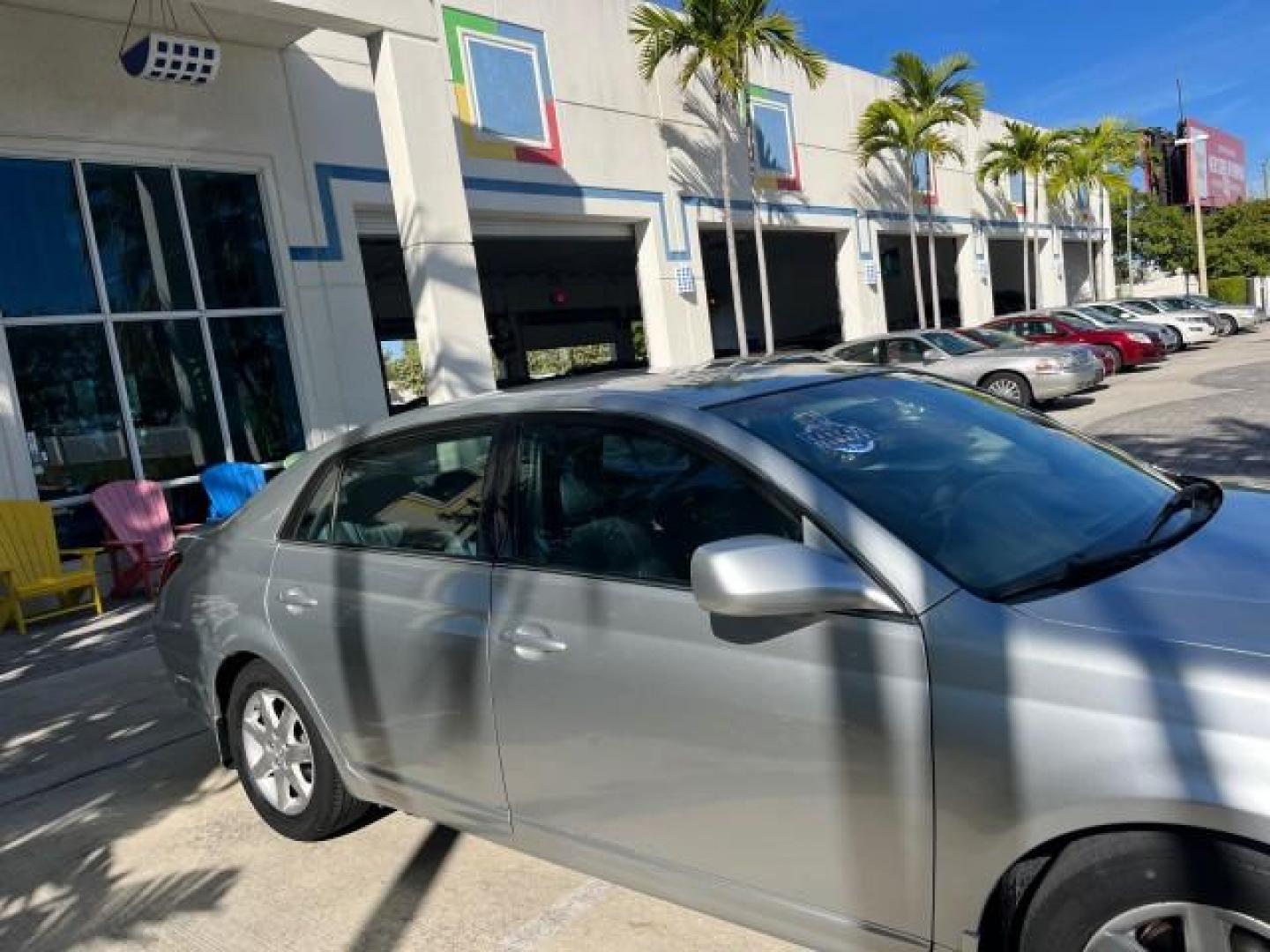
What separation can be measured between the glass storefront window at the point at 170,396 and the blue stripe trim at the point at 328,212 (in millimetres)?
1566

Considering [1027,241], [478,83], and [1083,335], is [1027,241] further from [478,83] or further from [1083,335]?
[478,83]

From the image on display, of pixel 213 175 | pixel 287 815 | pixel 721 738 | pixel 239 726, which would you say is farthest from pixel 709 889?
pixel 213 175

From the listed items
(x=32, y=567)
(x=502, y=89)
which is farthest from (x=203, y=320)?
(x=502, y=89)

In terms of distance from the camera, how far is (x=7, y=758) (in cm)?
496

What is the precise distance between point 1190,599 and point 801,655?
0.80m

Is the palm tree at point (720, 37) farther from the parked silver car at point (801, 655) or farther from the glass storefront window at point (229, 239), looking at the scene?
the parked silver car at point (801, 655)

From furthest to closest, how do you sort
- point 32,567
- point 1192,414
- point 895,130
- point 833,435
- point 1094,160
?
point 1094,160, point 895,130, point 1192,414, point 32,567, point 833,435

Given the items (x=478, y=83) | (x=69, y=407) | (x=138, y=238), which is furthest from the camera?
(x=478, y=83)

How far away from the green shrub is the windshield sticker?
151 feet

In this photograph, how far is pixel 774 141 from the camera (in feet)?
65.6

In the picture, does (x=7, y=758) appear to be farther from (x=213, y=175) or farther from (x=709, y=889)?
(x=213, y=175)

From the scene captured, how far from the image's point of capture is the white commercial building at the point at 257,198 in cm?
916

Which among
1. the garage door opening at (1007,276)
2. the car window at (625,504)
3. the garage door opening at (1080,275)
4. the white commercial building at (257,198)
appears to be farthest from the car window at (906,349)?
the garage door opening at (1080,275)

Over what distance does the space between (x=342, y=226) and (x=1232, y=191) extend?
64.9 metres
